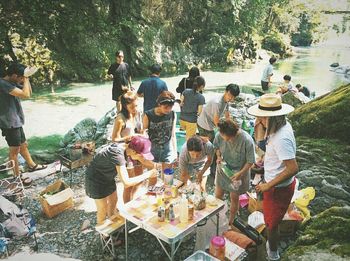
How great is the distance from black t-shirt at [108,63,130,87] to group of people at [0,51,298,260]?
156 centimetres

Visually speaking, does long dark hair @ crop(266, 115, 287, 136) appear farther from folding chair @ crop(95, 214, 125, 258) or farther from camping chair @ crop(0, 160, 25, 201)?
camping chair @ crop(0, 160, 25, 201)

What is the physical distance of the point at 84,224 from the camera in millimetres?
4508

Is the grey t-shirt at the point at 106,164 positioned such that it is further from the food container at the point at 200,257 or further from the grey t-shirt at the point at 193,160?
the food container at the point at 200,257

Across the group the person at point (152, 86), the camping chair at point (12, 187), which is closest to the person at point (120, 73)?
the person at point (152, 86)

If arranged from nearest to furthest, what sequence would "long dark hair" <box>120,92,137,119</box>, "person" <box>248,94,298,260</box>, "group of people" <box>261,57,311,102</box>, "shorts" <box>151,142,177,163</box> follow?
"person" <box>248,94,298,260</box>
"long dark hair" <box>120,92,137,119</box>
"shorts" <box>151,142,177,163</box>
"group of people" <box>261,57,311,102</box>

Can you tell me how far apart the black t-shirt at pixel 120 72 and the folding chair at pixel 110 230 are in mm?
3899

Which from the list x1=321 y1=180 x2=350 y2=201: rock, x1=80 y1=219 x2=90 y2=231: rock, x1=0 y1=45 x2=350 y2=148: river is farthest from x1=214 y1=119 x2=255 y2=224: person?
x1=0 y1=45 x2=350 y2=148: river

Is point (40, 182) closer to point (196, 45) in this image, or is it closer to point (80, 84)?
point (80, 84)

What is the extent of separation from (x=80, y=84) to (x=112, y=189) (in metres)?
12.5

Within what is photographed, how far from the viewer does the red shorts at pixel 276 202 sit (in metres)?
3.27

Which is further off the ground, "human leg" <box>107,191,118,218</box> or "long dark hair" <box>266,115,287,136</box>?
"long dark hair" <box>266,115,287,136</box>

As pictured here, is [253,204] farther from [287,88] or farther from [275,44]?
[275,44]

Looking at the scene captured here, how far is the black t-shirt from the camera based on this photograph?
23.1 feet

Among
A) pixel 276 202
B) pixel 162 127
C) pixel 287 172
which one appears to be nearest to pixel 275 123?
pixel 287 172
